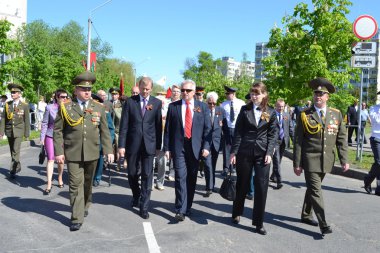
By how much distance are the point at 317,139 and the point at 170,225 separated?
7.66 feet

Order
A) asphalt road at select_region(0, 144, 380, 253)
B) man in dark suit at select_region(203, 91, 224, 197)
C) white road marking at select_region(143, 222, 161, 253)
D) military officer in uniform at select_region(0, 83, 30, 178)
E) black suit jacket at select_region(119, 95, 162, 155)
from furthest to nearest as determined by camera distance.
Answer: military officer in uniform at select_region(0, 83, 30, 178)
man in dark suit at select_region(203, 91, 224, 197)
black suit jacket at select_region(119, 95, 162, 155)
asphalt road at select_region(0, 144, 380, 253)
white road marking at select_region(143, 222, 161, 253)

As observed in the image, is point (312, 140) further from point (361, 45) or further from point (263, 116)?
point (361, 45)

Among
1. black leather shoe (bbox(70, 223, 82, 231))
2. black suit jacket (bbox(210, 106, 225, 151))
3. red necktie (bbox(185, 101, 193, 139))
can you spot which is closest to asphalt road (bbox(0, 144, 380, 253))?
black leather shoe (bbox(70, 223, 82, 231))

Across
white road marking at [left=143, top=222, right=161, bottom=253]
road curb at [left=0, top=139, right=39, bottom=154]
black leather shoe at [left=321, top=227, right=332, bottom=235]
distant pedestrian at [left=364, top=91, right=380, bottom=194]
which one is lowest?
white road marking at [left=143, top=222, right=161, bottom=253]

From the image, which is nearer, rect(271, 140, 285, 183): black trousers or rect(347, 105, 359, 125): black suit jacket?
rect(271, 140, 285, 183): black trousers

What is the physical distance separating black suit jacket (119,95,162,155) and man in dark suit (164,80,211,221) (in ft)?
0.90

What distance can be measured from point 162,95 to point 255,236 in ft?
18.4

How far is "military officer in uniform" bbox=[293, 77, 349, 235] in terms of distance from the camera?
6090 millimetres

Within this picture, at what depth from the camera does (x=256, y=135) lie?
6.19 m

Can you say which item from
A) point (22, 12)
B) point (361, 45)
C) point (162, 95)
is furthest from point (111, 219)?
point (22, 12)

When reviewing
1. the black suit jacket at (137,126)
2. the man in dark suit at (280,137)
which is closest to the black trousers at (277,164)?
the man in dark suit at (280,137)

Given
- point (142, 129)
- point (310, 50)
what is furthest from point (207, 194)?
point (310, 50)

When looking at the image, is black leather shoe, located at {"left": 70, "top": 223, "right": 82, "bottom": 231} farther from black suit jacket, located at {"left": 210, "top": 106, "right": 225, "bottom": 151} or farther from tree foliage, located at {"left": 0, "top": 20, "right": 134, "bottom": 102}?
tree foliage, located at {"left": 0, "top": 20, "right": 134, "bottom": 102}

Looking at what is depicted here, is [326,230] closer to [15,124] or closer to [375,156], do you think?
[375,156]
